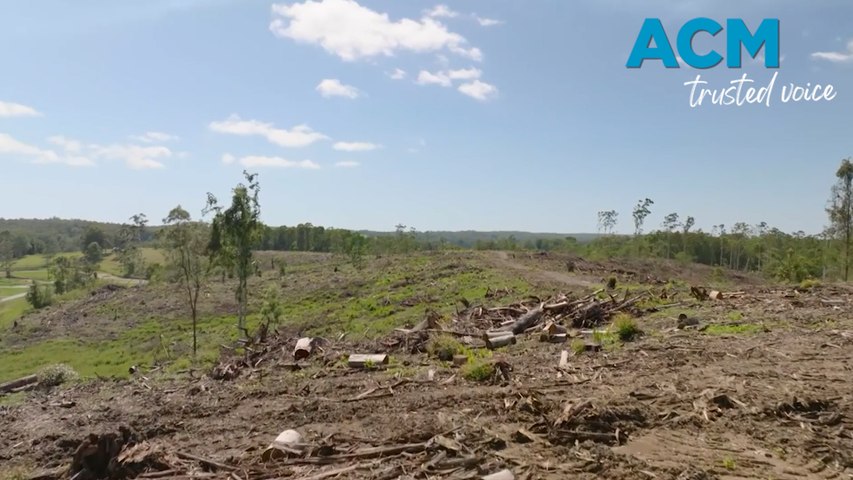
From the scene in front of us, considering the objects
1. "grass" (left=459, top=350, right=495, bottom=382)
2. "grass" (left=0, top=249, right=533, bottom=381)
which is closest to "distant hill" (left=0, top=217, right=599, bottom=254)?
"grass" (left=0, top=249, right=533, bottom=381)

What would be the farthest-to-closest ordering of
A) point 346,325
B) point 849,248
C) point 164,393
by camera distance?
point 849,248 → point 346,325 → point 164,393

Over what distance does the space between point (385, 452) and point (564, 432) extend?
1.96 meters

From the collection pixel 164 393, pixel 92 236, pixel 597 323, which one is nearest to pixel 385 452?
pixel 164 393

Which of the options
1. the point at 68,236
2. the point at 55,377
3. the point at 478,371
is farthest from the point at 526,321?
the point at 68,236

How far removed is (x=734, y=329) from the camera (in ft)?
36.7

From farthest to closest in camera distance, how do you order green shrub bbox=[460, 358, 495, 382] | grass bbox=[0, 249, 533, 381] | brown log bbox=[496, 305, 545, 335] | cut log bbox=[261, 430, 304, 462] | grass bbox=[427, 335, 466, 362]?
1. grass bbox=[0, 249, 533, 381]
2. brown log bbox=[496, 305, 545, 335]
3. grass bbox=[427, 335, 466, 362]
4. green shrub bbox=[460, 358, 495, 382]
5. cut log bbox=[261, 430, 304, 462]

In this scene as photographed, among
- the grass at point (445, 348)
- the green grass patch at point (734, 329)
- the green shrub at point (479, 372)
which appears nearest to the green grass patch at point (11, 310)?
the grass at point (445, 348)

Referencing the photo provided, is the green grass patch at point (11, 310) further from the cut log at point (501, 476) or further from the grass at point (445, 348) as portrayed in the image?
the cut log at point (501, 476)

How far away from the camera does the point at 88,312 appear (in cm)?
4781

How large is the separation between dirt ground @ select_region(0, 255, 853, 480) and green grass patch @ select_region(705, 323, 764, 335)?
1.6 inches

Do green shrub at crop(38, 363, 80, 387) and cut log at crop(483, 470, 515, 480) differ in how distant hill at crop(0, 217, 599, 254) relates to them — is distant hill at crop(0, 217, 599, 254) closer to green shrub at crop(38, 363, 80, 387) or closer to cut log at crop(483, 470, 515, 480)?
green shrub at crop(38, 363, 80, 387)

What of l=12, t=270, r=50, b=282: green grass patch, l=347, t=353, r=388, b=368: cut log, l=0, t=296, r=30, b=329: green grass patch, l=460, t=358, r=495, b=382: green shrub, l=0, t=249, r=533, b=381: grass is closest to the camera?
l=460, t=358, r=495, b=382: green shrub

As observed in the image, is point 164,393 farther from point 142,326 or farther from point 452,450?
point 142,326

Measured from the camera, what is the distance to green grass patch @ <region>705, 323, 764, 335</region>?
10945 mm
